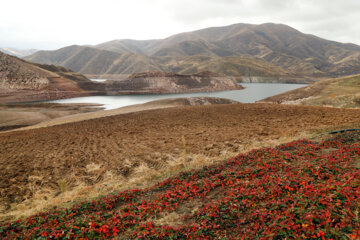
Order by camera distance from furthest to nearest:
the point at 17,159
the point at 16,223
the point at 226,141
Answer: the point at 226,141 → the point at 17,159 → the point at 16,223

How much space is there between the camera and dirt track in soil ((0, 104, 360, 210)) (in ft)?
45.6

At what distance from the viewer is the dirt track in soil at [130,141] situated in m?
13.9

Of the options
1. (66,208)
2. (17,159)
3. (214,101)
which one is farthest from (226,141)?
(214,101)

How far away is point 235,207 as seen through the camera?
684cm

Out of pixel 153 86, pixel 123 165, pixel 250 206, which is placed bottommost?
pixel 123 165

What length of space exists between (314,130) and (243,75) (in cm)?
17569

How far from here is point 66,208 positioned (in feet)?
27.3

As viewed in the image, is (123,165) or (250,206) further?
(123,165)

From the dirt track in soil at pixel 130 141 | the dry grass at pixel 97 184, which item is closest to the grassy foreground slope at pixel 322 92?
the dirt track in soil at pixel 130 141

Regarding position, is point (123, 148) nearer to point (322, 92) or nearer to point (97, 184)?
point (97, 184)

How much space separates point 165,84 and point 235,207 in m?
98.7

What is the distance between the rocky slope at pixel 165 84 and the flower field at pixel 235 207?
9275cm

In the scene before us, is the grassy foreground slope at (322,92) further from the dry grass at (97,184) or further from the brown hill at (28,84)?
the brown hill at (28,84)

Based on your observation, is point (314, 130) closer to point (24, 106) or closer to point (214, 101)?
point (214, 101)
